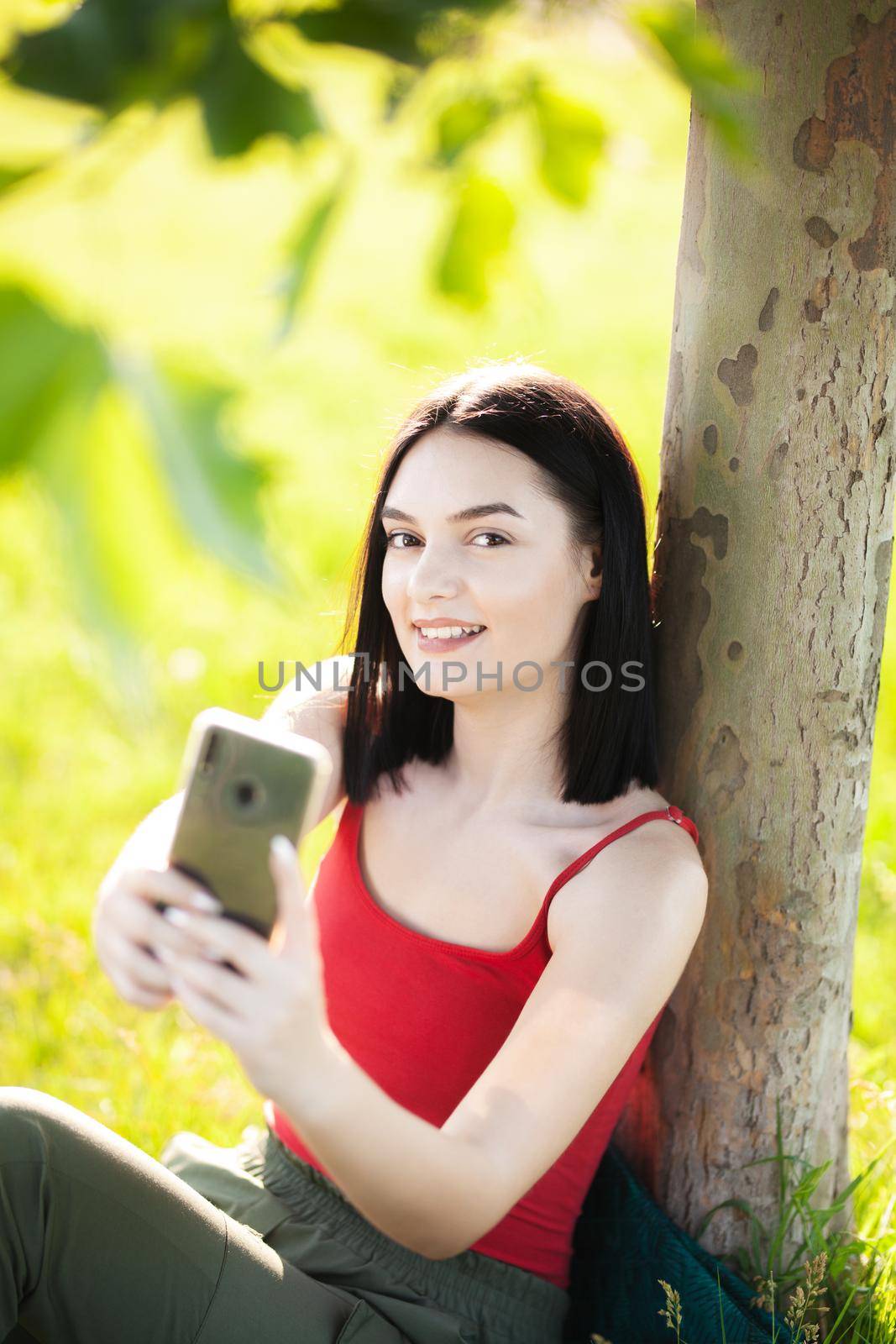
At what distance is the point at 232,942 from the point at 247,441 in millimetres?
716

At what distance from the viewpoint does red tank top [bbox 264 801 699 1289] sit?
175 centimetres

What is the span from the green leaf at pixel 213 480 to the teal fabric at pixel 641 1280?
1652 millimetres

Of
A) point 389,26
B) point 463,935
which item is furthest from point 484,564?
Answer: point 389,26

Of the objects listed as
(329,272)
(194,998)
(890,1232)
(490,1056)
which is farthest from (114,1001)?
(329,272)

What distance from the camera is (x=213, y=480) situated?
435 mm

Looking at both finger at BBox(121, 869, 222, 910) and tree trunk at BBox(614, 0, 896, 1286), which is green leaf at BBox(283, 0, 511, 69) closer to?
finger at BBox(121, 869, 222, 910)

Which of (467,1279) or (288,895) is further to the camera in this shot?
(467,1279)

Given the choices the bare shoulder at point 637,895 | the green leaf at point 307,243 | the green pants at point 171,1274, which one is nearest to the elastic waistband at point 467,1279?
the green pants at point 171,1274

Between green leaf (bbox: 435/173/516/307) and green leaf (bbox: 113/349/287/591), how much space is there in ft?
1.36

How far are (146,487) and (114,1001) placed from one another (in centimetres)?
277

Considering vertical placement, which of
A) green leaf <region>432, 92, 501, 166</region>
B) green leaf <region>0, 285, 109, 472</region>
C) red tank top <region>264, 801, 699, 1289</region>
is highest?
green leaf <region>432, 92, 501, 166</region>

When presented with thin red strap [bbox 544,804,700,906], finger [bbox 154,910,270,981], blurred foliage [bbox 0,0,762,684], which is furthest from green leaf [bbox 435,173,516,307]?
thin red strap [bbox 544,804,700,906]

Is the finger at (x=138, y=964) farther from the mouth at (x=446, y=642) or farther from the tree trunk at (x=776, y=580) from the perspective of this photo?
the tree trunk at (x=776, y=580)

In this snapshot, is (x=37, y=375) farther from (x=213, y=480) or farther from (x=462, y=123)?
(x=462, y=123)
